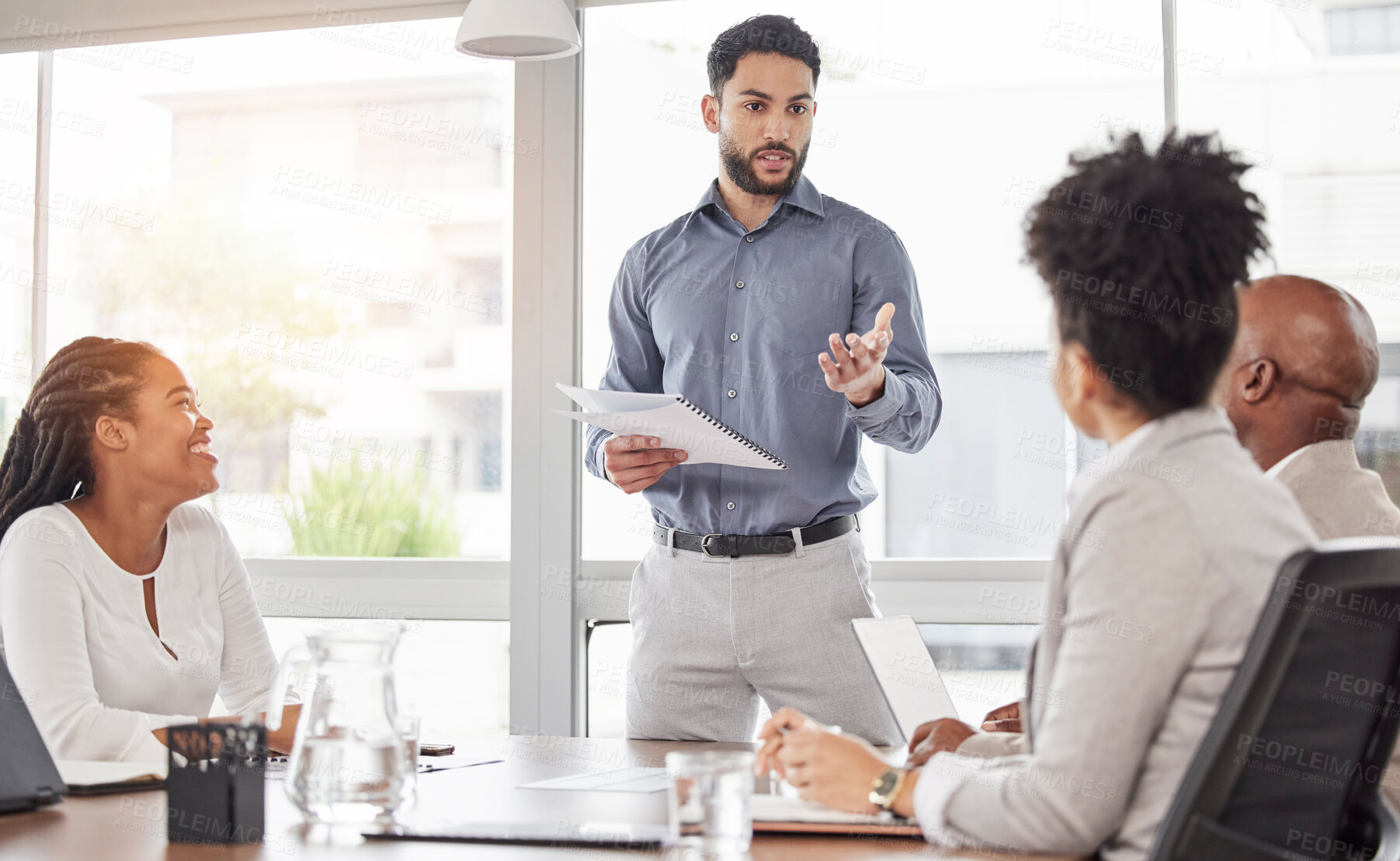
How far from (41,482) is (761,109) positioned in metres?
1.56

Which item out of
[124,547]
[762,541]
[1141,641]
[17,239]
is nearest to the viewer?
[1141,641]

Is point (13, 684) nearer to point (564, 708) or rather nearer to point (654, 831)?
point (654, 831)

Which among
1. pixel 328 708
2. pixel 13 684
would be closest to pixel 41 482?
pixel 13 684

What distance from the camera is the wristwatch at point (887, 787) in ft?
3.76

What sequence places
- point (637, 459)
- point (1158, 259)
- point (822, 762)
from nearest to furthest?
1. point (1158, 259)
2. point (822, 762)
3. point (637, 459)

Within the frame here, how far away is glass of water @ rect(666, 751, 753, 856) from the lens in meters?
1.11

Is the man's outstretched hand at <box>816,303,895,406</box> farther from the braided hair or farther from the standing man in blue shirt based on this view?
the braided hair

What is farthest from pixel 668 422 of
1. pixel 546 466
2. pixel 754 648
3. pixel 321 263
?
pixel 321 263

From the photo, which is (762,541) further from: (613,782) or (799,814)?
(799,814)

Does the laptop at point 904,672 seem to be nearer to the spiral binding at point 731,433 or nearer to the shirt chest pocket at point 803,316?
the spiral binding at point 731,433

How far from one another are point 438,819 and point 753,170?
1620 mm

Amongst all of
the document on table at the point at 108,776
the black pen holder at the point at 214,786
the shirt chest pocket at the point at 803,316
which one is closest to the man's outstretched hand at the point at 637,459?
the shirt chest pocket at the point at 803,316

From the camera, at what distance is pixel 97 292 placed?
3723mm

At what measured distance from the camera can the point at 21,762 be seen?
4.42 feet
